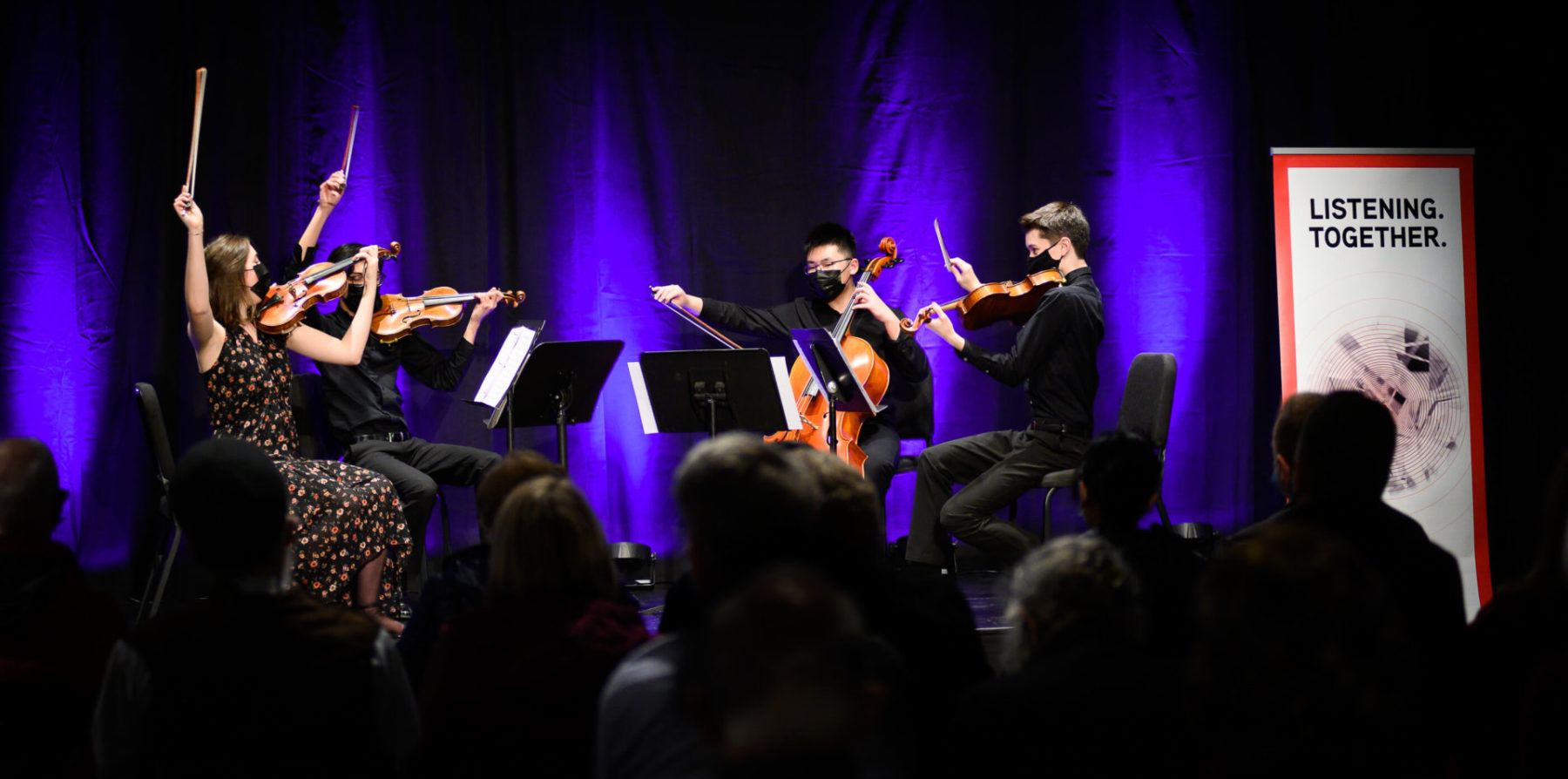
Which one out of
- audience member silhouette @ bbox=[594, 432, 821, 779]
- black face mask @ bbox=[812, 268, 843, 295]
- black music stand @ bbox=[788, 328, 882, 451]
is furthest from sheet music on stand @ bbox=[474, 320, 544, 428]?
audience member silhouette @ bbox=[594, 432, 821, 779]

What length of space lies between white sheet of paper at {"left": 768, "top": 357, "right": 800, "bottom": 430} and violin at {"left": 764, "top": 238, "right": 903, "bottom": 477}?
0.66ft

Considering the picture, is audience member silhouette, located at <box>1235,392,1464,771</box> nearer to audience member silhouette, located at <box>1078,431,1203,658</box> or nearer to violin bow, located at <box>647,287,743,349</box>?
audience member silhouette, located at <box>1078,431,1203,658</box>

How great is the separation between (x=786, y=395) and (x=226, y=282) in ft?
6.49

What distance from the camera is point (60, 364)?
479cm

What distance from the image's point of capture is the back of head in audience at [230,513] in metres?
1.75

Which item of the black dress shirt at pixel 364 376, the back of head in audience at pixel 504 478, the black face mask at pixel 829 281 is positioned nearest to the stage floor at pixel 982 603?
the back of head in audience at pixel 504 478

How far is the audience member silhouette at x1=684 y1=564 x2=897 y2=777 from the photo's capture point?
40.6 inches

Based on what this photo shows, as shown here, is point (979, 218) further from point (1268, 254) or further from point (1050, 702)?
point (1050, 702)

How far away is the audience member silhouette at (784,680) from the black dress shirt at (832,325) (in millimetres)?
3706

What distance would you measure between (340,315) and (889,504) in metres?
2.48

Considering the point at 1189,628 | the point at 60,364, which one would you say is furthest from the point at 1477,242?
the point at 60,364

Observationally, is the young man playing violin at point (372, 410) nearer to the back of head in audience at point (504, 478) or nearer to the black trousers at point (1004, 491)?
the black trousers at point (1004, 491)

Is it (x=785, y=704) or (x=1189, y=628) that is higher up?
(x=785, y=704)

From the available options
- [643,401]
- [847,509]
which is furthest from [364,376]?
[847,509]
